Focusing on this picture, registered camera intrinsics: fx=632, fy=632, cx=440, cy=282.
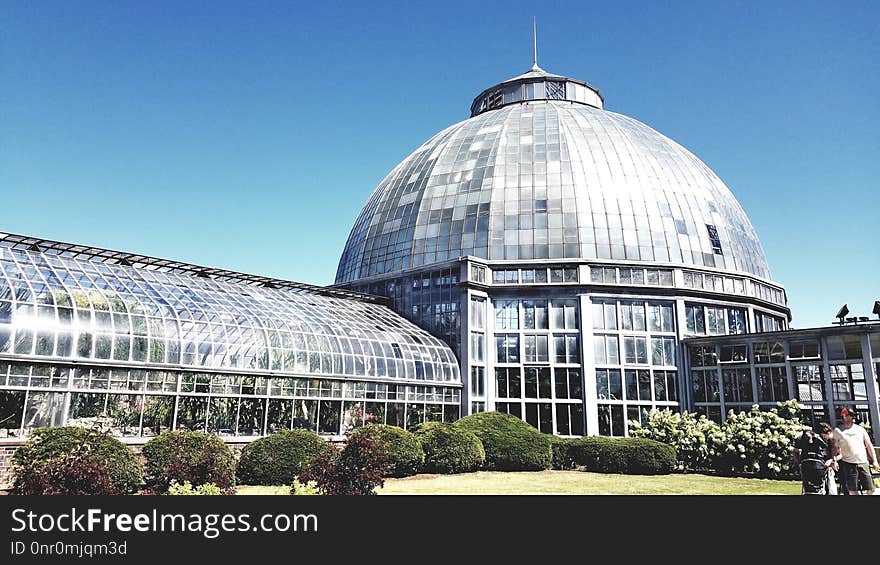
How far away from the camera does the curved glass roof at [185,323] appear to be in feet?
87.4

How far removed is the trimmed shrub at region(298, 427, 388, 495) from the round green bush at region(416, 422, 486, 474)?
10941mm

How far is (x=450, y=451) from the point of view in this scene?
3262 cm

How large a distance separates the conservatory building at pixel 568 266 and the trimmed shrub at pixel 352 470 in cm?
2271

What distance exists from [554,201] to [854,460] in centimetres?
3584

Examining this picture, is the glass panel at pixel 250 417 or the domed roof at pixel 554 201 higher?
the domed roof at pixel 554 201

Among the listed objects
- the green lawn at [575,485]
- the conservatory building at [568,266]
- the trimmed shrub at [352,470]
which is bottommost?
the green lawn at [575,485]

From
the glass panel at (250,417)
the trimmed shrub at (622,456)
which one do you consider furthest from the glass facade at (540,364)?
the glass panel at (250,417)

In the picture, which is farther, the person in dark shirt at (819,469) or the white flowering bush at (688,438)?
the white flowering bush at (688,438)

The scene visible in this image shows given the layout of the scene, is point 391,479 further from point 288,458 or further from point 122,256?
point 122,256

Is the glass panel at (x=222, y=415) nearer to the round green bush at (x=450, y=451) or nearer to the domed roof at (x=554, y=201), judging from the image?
the round green bush at (x=450, y=451)

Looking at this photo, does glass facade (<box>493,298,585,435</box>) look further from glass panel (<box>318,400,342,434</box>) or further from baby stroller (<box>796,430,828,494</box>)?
baby stroller (<box>796,430,828,494</box>)

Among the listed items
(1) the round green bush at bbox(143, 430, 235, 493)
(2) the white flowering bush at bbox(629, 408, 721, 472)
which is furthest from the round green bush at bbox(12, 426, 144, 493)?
(2) the white flowering bush at bbox(629, 408, 721, 472)

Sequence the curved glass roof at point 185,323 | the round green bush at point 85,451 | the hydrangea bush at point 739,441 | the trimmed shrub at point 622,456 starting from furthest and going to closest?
the trimmed shrub at point 622,456 → the hydrangea bush at point 739,441 → the curved glass roof at point 185,323 → the round green bush at point 85,451

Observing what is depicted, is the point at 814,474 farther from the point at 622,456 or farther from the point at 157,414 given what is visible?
the point at 157,414
